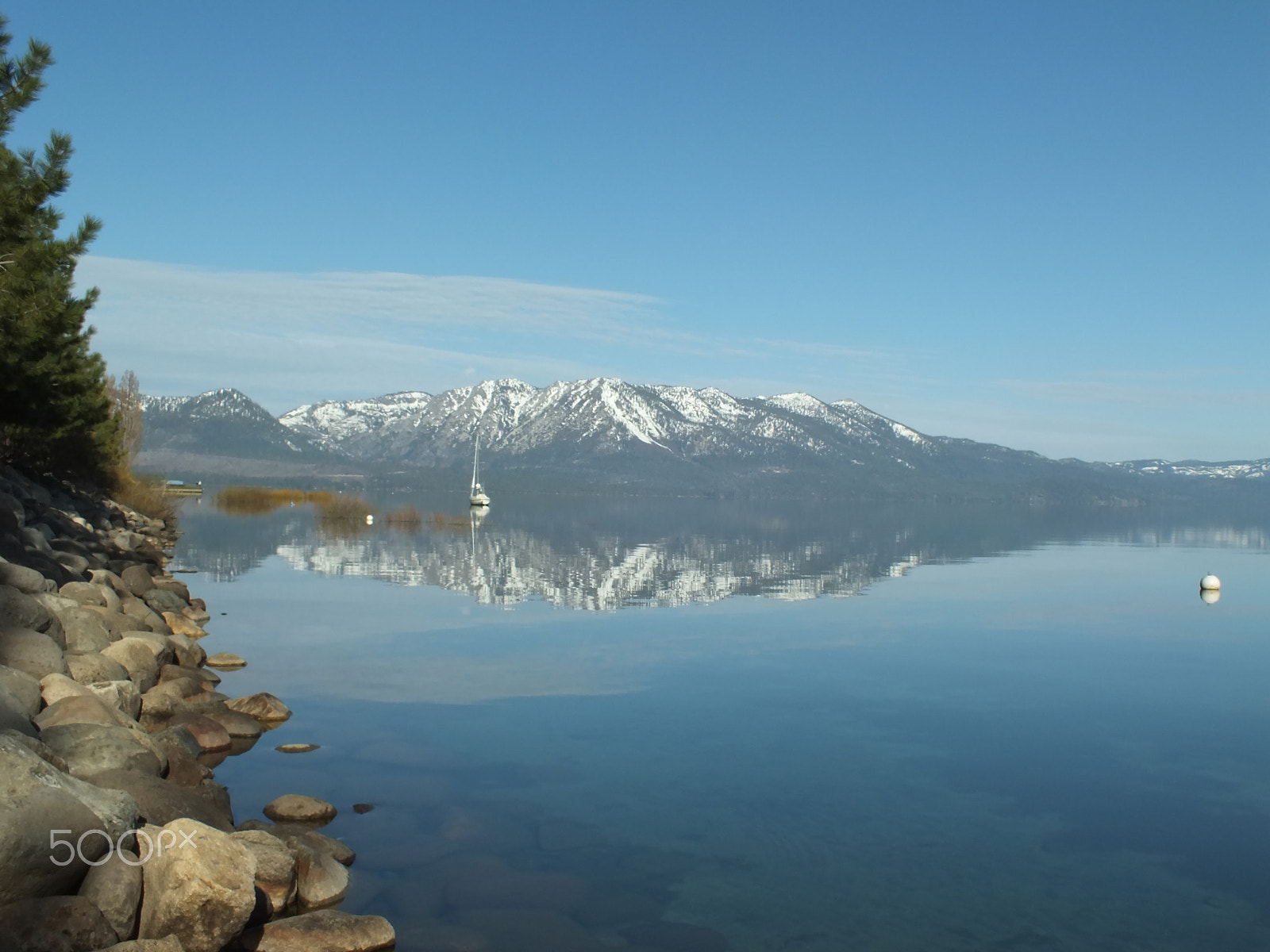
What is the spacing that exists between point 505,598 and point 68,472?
877 inches

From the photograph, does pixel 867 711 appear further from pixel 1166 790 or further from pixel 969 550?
pixel 969 550

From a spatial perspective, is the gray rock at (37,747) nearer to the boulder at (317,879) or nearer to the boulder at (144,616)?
the boulder at (317,879)

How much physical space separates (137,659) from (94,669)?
178 centimetres

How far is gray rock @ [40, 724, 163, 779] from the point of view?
11.2 m

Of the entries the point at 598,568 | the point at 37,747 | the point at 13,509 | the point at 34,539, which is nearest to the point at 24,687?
the point at 37,747

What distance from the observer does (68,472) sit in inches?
1821

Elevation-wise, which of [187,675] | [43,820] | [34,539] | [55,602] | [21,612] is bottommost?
[187,675]

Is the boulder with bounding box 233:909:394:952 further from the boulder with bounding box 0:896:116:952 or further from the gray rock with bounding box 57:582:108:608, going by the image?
the gray rock with bounding box 57:582:108:608

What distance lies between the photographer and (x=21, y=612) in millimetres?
14891

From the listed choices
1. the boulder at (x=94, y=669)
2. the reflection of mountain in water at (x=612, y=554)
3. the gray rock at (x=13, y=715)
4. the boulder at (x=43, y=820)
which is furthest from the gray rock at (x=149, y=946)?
the reflection of mountain in water at (x=612, y=554)

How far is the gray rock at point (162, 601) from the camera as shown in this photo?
85.7 feet

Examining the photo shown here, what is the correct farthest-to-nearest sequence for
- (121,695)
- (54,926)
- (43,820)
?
1. (121,695)
2. (43,820)
3. (54,926)

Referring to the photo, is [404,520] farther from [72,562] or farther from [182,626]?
[72,562]

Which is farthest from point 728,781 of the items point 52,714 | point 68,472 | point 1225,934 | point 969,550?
point 969,550
